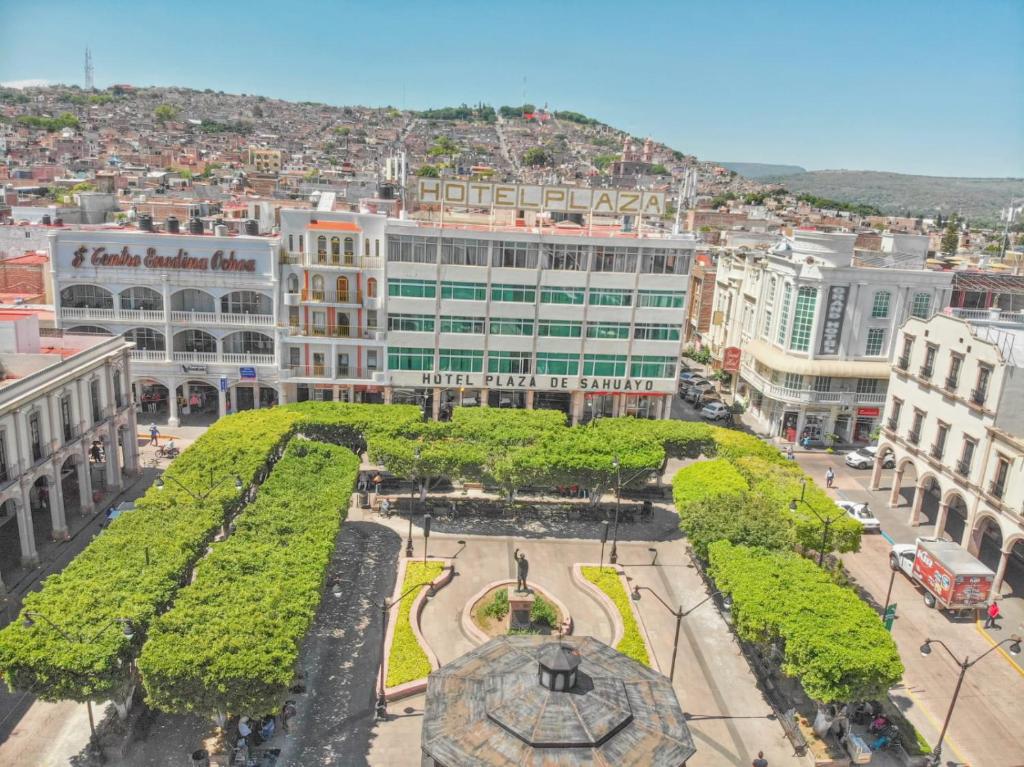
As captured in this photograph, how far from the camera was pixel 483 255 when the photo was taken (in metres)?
58.4

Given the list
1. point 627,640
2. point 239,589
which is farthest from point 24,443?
point 627,640

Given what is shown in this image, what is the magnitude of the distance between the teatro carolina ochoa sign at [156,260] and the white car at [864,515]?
46.0 m

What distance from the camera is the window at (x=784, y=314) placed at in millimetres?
63562

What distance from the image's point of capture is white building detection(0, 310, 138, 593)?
36656mm

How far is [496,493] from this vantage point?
163ft

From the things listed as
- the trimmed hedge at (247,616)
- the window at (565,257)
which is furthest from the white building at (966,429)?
the trimmed hedge at (247,616)

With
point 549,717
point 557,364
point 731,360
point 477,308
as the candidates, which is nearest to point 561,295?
point 557,364

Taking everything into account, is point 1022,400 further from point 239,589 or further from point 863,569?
point 239,589

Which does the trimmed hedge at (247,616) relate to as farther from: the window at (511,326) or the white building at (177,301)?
the white building at (177,301)

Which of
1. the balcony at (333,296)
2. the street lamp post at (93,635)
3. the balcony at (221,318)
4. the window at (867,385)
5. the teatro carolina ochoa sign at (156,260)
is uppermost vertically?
the teatro carolina ochoa sign at (156,260)

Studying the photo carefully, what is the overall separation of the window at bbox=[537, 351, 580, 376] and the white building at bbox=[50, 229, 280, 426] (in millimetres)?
20747

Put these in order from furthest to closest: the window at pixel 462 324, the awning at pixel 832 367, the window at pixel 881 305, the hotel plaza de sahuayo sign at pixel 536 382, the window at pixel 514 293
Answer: the awning at pixel 832 367, the window at pixel 881 305, the hotel plaza de sahuayo sign at pixel 536 382, the window at pixel 462 324, the window at pixel 514 293

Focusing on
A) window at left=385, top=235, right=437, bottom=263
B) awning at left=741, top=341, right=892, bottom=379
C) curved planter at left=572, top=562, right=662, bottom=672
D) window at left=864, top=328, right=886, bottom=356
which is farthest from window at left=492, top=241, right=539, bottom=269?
window at left=864, top=328, right=886, bottom=356

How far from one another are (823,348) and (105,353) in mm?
51928
